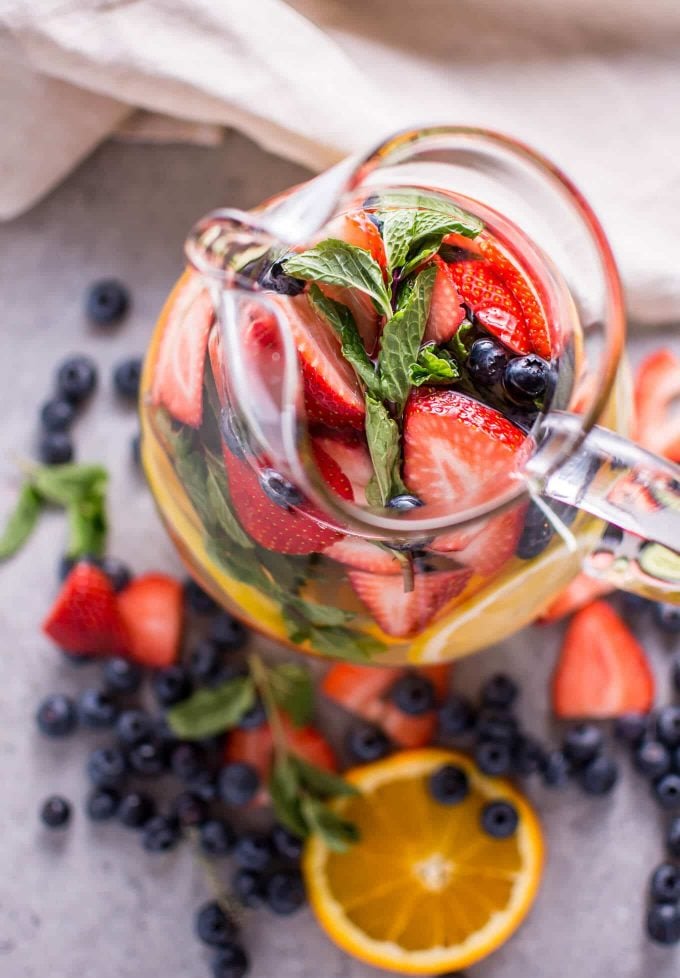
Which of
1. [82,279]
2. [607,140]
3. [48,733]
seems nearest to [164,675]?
[48,733]

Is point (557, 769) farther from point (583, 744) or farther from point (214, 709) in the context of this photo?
point (214, 709)

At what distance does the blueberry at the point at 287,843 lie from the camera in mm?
1095

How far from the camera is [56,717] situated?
3.64 feet

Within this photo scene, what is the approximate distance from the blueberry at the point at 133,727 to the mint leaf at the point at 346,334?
1.96ft

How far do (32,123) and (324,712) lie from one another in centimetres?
68

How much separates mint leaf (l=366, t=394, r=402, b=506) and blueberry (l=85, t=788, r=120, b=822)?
2.03 ft

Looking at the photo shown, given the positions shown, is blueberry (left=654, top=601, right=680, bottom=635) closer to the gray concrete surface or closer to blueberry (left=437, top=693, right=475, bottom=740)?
the gray concrete surface

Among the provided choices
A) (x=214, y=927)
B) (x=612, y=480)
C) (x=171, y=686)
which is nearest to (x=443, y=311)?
(x=612, y=480)

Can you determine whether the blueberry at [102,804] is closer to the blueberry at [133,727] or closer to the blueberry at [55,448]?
the blueberry at [133,727]

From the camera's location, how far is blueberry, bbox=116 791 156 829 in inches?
43.1

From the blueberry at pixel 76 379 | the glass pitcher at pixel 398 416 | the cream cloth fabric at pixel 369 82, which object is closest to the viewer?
the glass pitcher at pixel 398 416

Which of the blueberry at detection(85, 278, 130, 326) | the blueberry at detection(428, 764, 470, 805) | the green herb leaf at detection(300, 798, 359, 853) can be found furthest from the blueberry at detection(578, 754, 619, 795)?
the blueberry at detection(85, 278, 130, 326)

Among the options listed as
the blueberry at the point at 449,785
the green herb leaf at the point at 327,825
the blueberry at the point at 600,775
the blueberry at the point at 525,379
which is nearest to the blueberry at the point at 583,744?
Answer: the blueberry at the point at 600,775

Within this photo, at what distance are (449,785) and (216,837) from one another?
24cm
